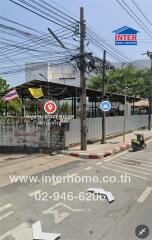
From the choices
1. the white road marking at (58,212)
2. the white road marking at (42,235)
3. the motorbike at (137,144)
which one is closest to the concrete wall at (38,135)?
the motorbike at (137,144)

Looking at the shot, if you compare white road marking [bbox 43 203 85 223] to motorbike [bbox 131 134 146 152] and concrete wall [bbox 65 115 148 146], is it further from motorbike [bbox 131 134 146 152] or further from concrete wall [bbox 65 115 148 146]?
motorbike [bbox 131 134 146 152]

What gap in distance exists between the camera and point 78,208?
834cm

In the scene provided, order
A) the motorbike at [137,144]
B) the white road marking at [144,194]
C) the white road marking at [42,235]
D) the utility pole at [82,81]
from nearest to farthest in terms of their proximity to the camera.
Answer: the white road marking at [42,235] → the white road marking at [144,194] → the utility pole at [82,81] → the motorbike at [137,144]

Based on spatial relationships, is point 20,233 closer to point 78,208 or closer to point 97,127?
point 78,208

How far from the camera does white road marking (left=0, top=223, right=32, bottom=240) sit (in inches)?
258

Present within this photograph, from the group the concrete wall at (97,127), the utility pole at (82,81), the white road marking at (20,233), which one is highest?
the utility pole at (82,81)

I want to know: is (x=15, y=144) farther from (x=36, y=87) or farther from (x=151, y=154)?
(x=151, y=154)

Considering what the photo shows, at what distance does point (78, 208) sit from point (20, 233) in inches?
75.7

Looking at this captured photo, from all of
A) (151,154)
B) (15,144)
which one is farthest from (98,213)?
(15,144)

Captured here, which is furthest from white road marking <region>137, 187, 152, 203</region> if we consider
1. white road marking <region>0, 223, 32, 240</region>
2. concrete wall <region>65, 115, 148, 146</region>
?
concrete wall <region>65, 115, 148, 146</region>

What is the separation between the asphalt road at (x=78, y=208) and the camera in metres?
6.82

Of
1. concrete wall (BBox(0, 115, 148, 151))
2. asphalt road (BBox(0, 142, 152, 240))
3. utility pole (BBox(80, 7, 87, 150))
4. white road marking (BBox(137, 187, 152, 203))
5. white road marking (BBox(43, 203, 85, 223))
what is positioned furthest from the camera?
concrete wall (BBox(0, 115, 148, 151))

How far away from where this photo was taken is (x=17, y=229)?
22.9 feet

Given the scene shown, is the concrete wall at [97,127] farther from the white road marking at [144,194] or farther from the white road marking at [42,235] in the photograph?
the white road marking at [42,235]
